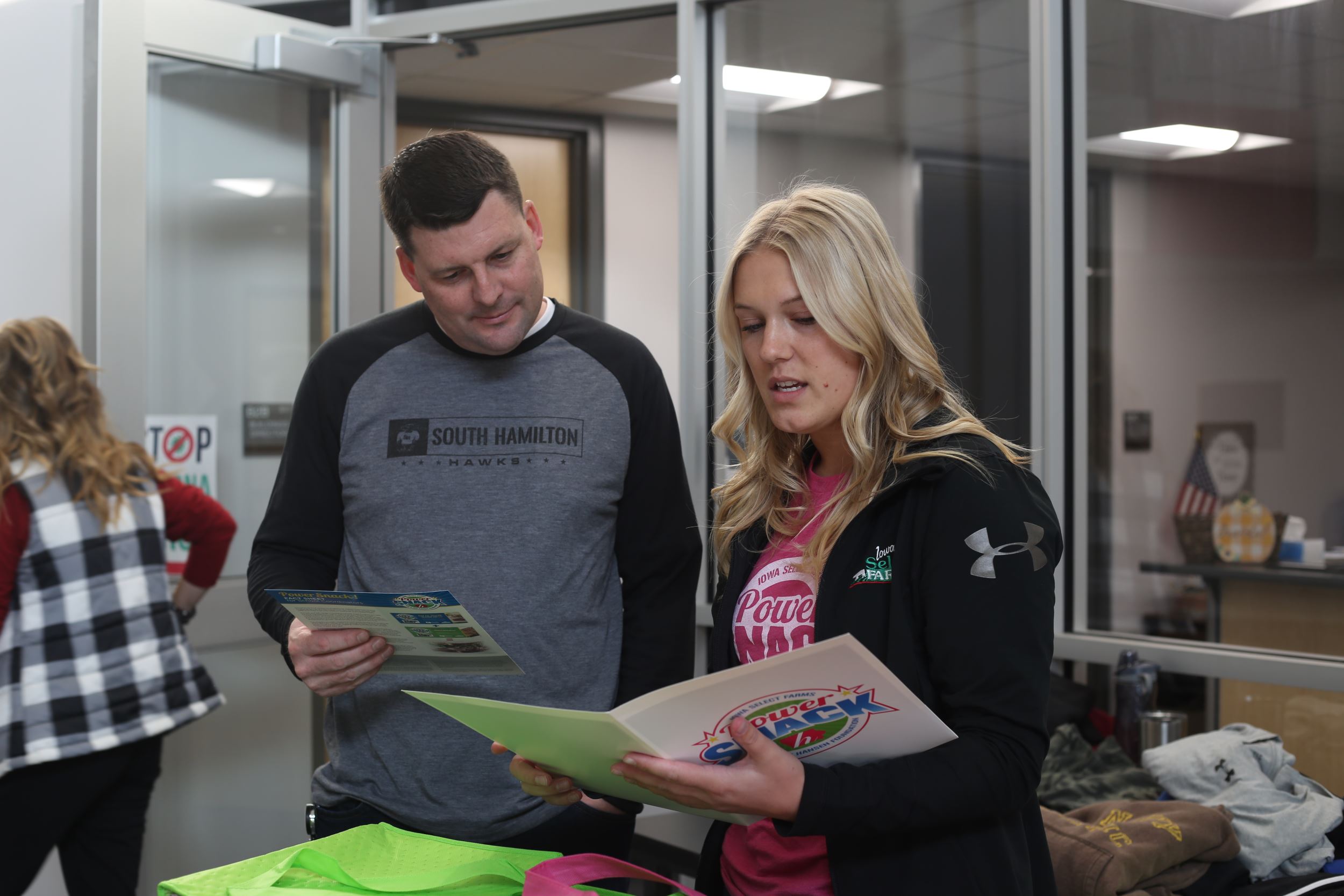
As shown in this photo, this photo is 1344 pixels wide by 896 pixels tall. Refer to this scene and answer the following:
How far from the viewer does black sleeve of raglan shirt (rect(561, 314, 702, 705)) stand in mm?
1810

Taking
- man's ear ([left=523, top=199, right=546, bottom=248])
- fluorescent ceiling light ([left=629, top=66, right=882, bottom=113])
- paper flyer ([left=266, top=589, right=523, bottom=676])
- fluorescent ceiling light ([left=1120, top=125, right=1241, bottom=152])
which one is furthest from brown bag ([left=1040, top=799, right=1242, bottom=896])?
fluorescent ceiling light ([left=629, top=66, right=882, bottom=113])

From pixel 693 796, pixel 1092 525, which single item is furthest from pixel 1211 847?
pixel 693 796

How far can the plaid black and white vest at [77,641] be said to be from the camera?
8.54 ft

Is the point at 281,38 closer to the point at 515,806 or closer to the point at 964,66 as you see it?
the point at 964,66

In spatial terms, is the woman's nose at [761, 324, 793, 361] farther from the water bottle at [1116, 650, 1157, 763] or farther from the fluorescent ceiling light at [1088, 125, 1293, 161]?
the fluorescent ceiling light at [1088, 125, 1293, 161]

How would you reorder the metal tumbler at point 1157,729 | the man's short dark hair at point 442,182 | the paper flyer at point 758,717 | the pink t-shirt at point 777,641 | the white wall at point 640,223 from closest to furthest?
the paper flyer at point 758,717, the pink t-shirt at point 777,641, the man's short dark hair at point 442,182, the metal tumbler at point 1157,729, the white wall at point 640,223

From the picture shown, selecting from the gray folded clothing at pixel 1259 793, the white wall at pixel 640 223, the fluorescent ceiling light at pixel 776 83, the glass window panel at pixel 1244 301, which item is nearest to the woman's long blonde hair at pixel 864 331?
the gray folded clothing at pixel 1259 793

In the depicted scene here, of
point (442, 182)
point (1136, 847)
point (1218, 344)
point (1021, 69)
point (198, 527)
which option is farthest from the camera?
point (1218, 344)

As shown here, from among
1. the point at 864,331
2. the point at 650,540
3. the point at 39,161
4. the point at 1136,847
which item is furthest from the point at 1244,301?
the point at 39,161

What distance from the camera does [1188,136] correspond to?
9.93 ft

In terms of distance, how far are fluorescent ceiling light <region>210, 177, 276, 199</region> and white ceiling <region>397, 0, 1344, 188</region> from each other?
28.9 inches

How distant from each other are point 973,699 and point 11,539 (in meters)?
2.23

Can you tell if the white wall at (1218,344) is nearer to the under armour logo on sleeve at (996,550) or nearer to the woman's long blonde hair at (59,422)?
the under armour logo on sleeve at (996,550)

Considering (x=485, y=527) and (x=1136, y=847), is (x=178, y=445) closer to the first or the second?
(x=485, y=527)
